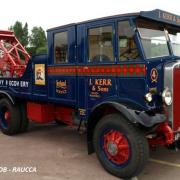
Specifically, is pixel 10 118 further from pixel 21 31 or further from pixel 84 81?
pixel 21 31

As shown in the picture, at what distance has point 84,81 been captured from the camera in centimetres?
639

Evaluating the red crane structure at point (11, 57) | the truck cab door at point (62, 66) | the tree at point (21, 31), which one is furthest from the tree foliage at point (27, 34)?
the truck cab door at point (62, 66)

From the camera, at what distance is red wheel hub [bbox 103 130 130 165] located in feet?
17.9

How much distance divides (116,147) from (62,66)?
211 cm

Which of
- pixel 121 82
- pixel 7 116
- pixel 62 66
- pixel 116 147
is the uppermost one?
pixel 62 66

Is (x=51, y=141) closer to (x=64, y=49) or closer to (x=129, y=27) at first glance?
(x=64, y=49)

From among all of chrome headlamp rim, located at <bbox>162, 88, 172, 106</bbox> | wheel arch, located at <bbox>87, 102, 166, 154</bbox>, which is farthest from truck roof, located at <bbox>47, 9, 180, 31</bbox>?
wheel arch, located at <bbox>87, 102, 166, 154</bbox>

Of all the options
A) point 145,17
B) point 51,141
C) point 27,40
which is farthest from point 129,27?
point 27,40

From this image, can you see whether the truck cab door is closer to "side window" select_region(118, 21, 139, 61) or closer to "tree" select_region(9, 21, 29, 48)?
"side window" select_region(118, 21, 139, 61)

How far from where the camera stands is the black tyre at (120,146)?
5.23 m

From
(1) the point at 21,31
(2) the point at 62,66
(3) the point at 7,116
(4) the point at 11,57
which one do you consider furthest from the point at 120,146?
(1) the point at 21,31

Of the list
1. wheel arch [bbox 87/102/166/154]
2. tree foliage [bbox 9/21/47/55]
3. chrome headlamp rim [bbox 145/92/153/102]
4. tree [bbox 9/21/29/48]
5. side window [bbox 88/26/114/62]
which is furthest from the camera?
tree [bbox 9/21/29/48]

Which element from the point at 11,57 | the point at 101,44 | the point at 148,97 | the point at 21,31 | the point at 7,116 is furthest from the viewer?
the point at 21,31

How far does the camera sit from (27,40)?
8131 cm
